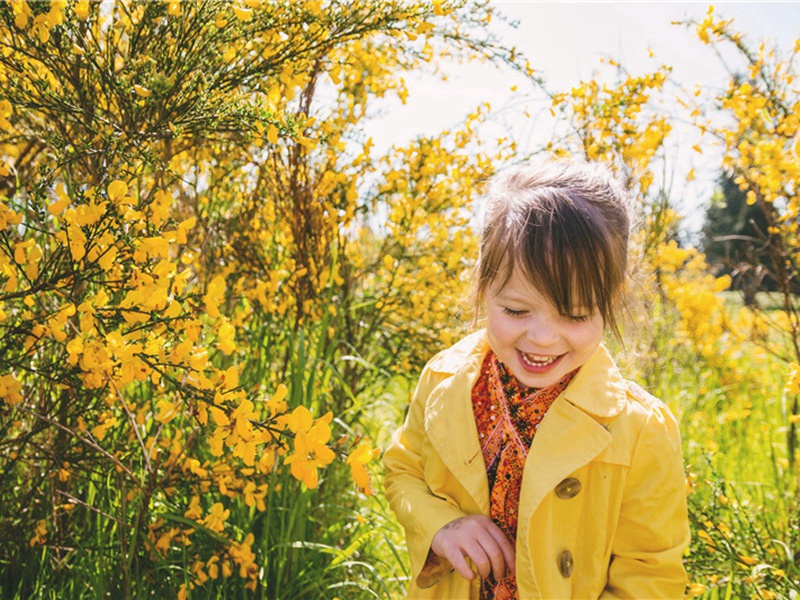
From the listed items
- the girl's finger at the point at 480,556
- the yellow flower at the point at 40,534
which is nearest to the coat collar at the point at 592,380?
the girl's finger at the point at 480,556

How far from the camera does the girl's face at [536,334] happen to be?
131cm

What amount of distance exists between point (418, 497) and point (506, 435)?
22 centimetres

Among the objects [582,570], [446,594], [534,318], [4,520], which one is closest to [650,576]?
[582,570]

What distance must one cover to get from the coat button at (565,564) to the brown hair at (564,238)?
1.48 ft

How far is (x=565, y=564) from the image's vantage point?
1312mm

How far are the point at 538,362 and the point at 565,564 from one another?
1.26 feet

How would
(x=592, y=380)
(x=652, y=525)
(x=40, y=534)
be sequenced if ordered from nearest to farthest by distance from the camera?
(x=652, y=525) → (x=592, y=380) → (x=40, y=534)

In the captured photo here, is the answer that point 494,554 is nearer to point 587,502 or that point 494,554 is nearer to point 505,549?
point 505,549

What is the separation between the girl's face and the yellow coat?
0.08m

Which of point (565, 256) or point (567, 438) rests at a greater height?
point (565, 256)

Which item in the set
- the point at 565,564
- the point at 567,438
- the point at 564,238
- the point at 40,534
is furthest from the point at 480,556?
the point at 40,534

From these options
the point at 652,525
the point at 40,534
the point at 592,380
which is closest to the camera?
the point at 652,525

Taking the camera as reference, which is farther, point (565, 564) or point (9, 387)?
point (9, 387)

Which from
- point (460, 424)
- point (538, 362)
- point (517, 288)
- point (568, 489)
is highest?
point (517, 288)
